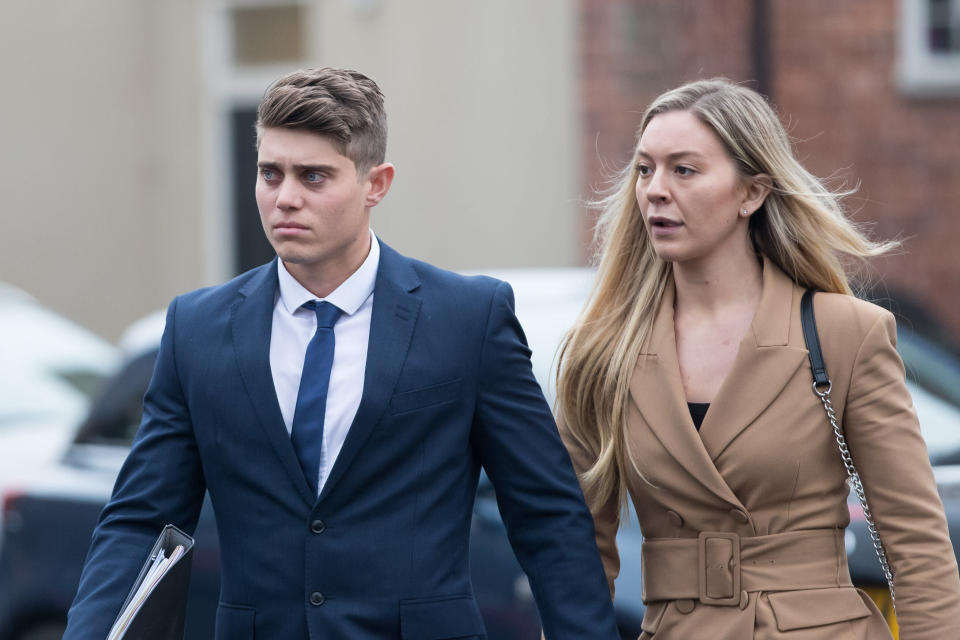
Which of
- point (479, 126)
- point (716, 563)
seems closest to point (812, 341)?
point (716, 563)

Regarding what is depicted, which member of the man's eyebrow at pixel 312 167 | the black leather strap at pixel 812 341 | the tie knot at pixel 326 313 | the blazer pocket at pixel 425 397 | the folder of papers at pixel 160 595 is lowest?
the folder of papers at pixel 160 595

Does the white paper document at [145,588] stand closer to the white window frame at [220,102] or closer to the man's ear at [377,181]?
the man's ear at [377,181]

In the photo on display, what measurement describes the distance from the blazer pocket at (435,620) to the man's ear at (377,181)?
83 centimetres

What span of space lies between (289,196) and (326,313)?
28 centimetres

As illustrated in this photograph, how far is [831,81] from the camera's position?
1098cm

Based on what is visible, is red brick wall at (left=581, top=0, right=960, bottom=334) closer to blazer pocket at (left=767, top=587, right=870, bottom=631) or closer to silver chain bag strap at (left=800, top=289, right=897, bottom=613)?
silver chain bag strap at (left=800, top=289, right=897, bottom=613)

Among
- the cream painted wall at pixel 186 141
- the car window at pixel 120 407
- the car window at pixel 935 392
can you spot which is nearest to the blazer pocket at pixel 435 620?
the car window at pixel 935 392

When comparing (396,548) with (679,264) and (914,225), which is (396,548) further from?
(914,225)

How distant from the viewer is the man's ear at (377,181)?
3203 millimetres

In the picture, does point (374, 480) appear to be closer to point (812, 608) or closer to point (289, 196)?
point (289, 196)

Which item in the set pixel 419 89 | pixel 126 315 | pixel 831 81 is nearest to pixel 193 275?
pixel 126 315

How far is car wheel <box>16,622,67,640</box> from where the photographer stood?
5.85m

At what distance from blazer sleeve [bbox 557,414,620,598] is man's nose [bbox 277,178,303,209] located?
35.8 inches

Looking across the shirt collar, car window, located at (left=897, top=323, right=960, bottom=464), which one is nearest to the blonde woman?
the shirt collar
